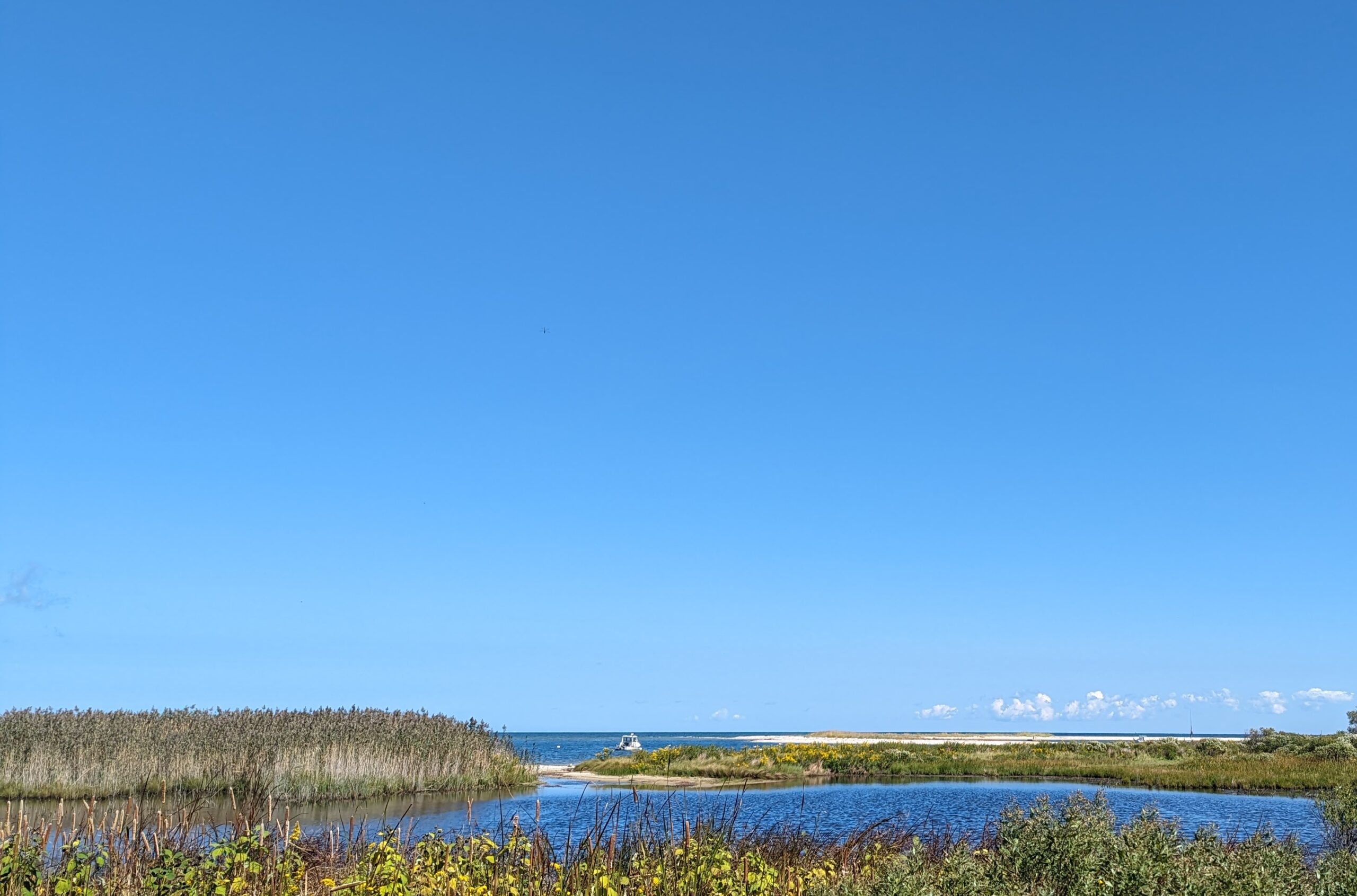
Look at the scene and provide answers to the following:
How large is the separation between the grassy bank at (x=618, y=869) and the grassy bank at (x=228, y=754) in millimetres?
22300

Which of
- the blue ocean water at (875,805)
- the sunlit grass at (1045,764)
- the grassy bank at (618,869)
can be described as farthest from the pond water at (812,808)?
the grassy bank at (618,869)

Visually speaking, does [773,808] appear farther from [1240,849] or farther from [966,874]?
[966,874]

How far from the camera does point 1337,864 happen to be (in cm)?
1382

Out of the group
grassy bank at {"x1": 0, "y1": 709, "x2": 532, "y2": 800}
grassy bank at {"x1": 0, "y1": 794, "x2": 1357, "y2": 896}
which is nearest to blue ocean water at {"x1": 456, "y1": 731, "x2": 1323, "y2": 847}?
grassy bank at {"x1": 0, "y1": 709, "x2": 532, "y2": 800}

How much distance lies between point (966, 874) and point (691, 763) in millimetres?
53243

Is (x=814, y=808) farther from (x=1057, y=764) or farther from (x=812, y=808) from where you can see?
(x=1057, y=764)

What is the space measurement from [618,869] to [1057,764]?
5859 centimetres

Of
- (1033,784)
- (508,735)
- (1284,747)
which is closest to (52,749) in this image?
(508,735)

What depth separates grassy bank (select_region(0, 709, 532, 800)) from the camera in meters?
35.8

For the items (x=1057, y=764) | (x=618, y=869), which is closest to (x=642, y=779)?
(x=1057, y=764)

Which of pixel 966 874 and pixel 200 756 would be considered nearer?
pixel 966 874

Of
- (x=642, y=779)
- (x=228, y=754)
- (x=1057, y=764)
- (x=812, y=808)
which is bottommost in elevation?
(x=1057, y=764)

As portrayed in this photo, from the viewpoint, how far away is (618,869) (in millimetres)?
12594

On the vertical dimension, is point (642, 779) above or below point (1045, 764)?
above
